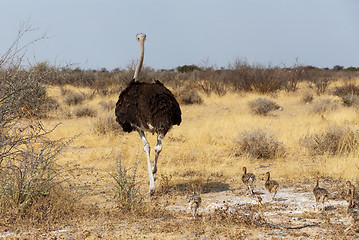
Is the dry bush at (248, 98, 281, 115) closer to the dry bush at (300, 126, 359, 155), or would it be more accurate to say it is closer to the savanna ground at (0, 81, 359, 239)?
the savanna ground at (0, 81, 359, 239)

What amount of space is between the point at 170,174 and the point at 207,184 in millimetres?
965

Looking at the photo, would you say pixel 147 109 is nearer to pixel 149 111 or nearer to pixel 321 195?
pixel 149 111

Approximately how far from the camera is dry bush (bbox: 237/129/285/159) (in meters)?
10.4

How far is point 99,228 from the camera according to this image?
532 centimetres

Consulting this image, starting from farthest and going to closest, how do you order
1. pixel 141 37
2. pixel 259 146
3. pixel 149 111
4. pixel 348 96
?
pixel 348 96
pixel 259 146
pixel 141 37
pixel 149 111

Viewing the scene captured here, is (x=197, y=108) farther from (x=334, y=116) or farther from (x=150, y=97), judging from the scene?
(x=150, y=97)

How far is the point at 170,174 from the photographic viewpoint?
8.86 metres

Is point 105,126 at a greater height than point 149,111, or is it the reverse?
point 149,111

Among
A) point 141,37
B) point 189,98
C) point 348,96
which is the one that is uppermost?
point 141,37

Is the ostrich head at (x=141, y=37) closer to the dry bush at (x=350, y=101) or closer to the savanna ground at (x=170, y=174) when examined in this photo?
the savanna ground at (x=170, y=174)

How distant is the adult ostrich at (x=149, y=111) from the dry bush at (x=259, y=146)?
140 inches

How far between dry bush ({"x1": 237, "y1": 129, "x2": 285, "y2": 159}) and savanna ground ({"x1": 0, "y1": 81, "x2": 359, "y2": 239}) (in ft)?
0.22

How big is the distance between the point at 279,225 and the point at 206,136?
6746mm

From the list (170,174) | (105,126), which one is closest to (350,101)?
(105,126)
